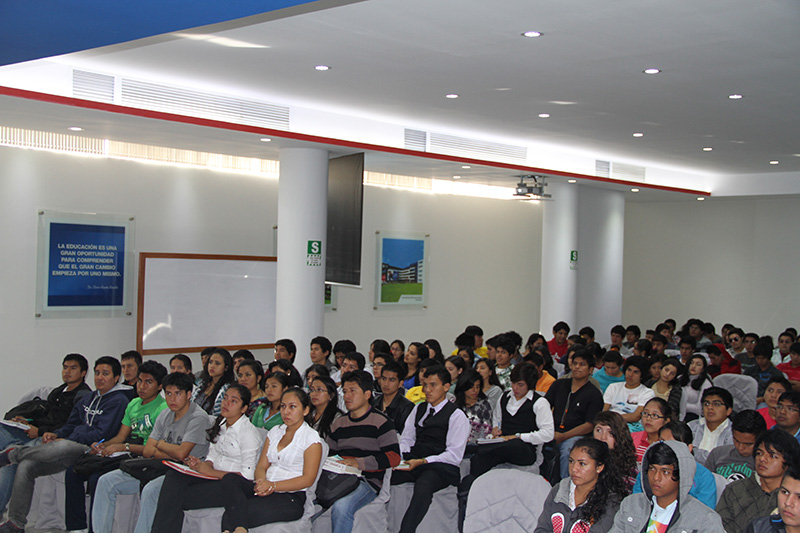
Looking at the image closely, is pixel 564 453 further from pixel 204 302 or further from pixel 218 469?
pixel 204 302

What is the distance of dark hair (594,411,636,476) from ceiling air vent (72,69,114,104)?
5.34 metres

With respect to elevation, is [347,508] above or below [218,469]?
below

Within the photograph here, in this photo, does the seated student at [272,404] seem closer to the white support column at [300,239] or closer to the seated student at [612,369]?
the white support column at [300,239]

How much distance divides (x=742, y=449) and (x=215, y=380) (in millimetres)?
4201

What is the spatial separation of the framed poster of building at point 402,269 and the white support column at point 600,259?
2.79 m

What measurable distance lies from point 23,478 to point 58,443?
13.9 inches

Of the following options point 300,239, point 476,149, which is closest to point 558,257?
point 476,149

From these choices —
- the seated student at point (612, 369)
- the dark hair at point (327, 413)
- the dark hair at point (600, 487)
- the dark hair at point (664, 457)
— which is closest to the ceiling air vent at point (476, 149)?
the seated student at point (612, 369)

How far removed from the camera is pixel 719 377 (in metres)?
7.80

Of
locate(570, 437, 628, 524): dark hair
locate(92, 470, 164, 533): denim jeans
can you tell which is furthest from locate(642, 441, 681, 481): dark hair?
locate(92, 470, 164, 533): denim jeans

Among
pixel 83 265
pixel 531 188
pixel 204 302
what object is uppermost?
pixel 531 188

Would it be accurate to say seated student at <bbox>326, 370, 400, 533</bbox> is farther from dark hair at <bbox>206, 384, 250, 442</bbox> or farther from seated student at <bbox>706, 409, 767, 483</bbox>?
seated student at <bbox>706, 409, 767, 483</bbox>

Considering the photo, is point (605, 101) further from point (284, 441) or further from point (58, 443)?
point (58, 443)

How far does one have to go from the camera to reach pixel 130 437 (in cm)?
595
